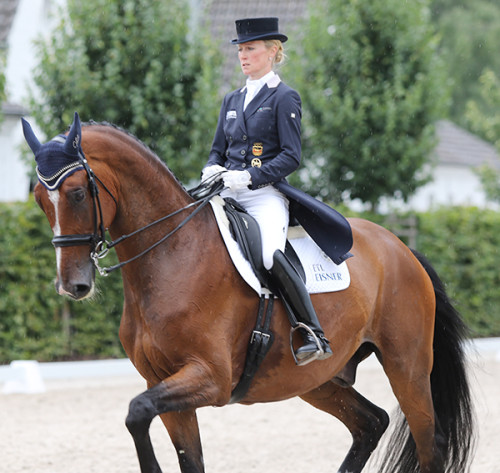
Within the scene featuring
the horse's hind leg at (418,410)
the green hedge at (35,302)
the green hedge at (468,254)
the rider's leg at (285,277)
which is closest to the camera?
the rider's leg at (285,277)

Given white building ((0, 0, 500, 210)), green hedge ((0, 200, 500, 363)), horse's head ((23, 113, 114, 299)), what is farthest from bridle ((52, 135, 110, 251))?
white building ((0, 0, 500, 210))

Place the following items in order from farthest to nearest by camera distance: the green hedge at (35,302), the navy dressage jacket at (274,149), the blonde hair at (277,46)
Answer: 1. the green hedge at (35,302)
2. the blonde hair at (277,46)
3. the navy dressage jacket at (274,149)

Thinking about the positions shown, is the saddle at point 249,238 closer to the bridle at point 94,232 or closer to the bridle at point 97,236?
the bridle at point 97,236

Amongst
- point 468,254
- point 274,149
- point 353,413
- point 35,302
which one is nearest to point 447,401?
point 353,413

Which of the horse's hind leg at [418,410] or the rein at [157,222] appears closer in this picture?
the rein at [157,222]

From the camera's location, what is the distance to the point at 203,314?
15.1 ft

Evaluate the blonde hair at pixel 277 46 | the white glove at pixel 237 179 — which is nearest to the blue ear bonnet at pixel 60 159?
the white glove at pixel 237 179

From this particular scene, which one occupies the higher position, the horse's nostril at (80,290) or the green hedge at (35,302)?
the horse's nostril at (80,290)

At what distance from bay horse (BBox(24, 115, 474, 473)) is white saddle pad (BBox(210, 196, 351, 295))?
0.05 meters

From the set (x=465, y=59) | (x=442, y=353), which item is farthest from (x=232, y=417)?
(x=465, y=59)

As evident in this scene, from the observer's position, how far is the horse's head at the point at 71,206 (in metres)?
4.27

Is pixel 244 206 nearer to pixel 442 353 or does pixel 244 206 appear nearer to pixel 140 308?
pixel 140 308

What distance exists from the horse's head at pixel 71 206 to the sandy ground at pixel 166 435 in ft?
10.1

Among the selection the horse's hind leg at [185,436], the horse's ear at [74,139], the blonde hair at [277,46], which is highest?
the blonde hair at [277,46]
